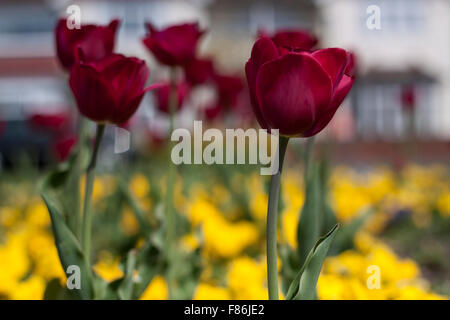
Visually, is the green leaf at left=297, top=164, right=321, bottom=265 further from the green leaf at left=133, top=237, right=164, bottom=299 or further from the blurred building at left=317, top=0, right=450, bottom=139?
the blurred building at left=317, top=0, right=450, bottom=139

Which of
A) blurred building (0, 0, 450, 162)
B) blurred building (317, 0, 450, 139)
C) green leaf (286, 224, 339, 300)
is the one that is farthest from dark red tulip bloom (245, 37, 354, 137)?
blurred building (317, 0, 450, 139)

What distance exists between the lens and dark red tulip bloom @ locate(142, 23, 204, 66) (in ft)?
3.17

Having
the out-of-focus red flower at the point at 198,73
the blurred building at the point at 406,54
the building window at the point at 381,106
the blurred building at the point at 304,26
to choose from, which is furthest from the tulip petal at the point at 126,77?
the blurred building at the point at 406,54

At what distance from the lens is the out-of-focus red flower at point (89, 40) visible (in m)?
0.75

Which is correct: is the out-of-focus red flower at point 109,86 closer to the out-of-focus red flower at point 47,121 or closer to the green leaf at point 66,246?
A: the green leaf at point 66,246

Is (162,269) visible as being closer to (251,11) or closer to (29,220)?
(29,220)

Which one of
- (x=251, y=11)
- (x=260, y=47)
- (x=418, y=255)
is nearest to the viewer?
(x=260, y=47)

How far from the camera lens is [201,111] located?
8.25 ft

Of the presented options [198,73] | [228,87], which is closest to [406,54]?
[228,87]

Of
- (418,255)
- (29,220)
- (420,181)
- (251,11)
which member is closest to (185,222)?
(29,220)

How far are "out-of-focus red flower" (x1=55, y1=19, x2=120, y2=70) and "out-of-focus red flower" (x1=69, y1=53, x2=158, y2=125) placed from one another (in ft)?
0.28

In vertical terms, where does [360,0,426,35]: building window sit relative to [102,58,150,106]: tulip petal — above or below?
above

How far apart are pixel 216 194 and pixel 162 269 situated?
1.45 metres

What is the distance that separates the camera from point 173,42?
3.20 feet
